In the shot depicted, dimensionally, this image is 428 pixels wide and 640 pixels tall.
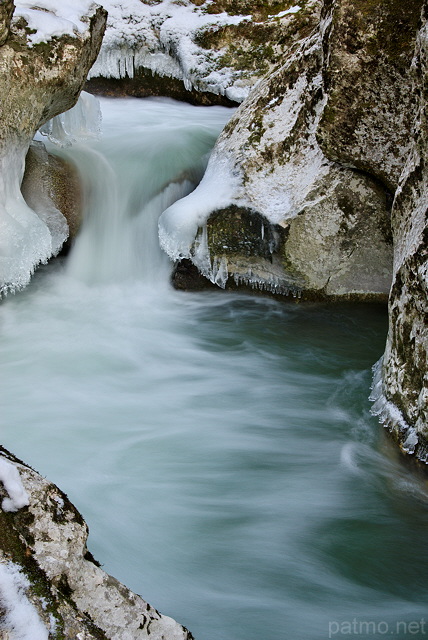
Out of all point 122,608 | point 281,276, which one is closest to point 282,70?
point 281,276

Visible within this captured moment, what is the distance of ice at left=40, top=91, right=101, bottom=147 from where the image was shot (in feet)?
20.5

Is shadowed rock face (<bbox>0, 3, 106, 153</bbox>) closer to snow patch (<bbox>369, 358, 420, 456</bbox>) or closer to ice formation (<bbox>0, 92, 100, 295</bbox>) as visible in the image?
ice formation (<bbox>0, 92, 100, 295</bbox>)

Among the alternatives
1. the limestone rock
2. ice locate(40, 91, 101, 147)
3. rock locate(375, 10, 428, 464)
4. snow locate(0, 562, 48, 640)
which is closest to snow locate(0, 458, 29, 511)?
snow locate(0, 562, 48, 640)

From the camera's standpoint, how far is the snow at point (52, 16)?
4973 millimetres

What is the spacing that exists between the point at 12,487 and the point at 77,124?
5.52 m

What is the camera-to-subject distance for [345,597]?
278 cm

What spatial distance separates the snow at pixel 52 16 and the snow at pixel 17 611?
4.48 m

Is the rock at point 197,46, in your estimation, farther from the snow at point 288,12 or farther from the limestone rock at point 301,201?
the limestone rock at point 301,201

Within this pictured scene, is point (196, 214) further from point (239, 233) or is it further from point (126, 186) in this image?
point (126, 186)

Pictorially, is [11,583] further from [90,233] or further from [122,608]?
[90,233]

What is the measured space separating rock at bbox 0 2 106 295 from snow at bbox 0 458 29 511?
3.63 meters

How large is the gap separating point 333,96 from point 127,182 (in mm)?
2475

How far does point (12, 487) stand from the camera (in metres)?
1.65

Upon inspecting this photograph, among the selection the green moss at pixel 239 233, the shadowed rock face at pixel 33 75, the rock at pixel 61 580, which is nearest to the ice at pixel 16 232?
the shadowed rock face at pixel 33 75
